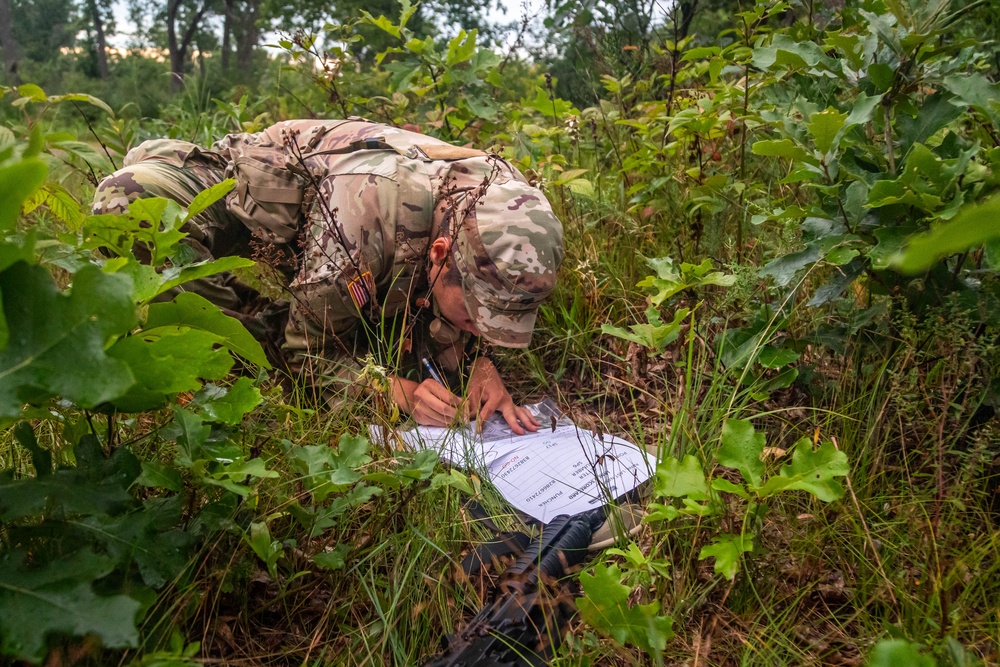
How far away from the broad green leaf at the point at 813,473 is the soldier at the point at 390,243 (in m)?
0.87

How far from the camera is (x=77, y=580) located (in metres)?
0.96

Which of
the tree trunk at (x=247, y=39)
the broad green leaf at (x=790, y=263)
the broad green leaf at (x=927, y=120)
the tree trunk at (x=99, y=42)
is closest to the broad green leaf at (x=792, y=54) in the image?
the broad green leaf at (x=927, y=120)

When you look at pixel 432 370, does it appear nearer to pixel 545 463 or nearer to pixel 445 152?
pixel 545 463

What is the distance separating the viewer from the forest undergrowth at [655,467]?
1005 millimetres

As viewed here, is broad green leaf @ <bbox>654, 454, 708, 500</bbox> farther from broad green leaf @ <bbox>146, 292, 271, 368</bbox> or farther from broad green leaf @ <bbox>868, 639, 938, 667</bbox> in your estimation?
broad green leaf @ <bbox>146, 292, 271, 368</bbox>

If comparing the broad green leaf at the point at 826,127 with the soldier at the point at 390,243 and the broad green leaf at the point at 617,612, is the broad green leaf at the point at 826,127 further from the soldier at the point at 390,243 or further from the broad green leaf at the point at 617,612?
the broad green leaf at the point at 617,612

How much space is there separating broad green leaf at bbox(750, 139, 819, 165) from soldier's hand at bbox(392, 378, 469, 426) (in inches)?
41.0

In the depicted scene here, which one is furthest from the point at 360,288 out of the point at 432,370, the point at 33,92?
the point at 33,92

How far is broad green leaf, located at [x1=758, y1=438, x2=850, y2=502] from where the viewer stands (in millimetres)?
1181

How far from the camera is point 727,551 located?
1.24m

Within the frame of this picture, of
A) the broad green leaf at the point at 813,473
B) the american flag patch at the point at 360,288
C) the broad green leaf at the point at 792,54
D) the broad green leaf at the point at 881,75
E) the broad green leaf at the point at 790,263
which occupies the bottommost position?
the broad green leaf at the point at 813,473

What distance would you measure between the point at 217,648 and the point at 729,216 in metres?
2.00

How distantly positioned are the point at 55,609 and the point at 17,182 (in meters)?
0.55

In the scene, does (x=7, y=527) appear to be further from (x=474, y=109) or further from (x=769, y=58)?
(x=474, y=109)
